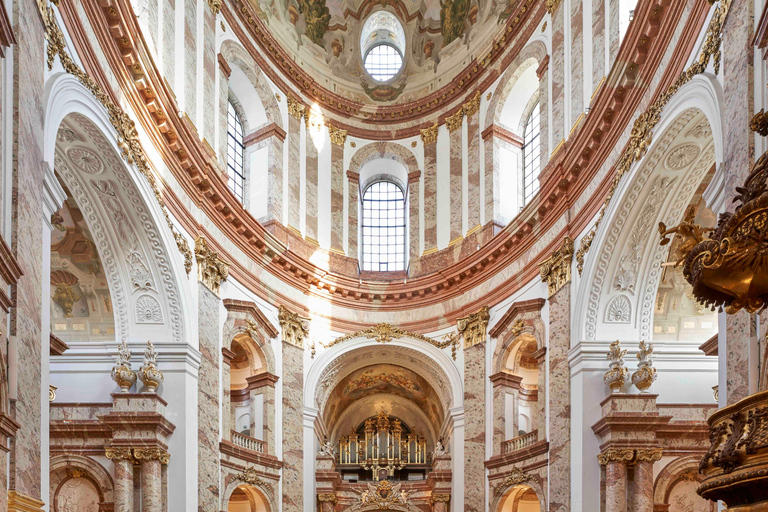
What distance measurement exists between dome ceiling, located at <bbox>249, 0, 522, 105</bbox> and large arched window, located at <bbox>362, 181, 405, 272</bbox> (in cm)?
304

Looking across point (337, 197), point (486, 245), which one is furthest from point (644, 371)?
point (337, 197)

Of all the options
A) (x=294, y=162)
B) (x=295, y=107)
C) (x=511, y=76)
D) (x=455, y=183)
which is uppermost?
(x=511, y=76)

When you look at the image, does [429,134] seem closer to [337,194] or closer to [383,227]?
[383,227]

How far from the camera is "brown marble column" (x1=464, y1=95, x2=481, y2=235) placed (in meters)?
25.7

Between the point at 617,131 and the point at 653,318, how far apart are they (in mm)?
3974

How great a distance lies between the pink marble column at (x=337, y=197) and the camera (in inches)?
1077

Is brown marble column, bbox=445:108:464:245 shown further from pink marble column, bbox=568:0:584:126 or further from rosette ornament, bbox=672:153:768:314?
rosette ornament, bbox=672:153:768:314

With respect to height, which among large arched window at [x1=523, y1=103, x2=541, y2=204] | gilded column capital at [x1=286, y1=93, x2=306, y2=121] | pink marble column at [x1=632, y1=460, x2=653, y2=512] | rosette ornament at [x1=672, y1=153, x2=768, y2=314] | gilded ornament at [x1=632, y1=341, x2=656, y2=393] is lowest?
pink marble column at [x1=632, y1=460, x2=653, y2=512]

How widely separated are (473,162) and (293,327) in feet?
23.2

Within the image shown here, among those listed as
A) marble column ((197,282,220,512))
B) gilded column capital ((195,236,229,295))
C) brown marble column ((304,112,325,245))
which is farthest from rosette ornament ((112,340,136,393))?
brown marble column ((304,112,325,245))

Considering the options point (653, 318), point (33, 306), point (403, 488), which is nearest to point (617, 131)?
point (653, 318)

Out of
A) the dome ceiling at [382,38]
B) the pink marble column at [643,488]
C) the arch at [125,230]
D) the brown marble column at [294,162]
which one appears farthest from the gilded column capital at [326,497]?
the dome ceiling at [382,38]

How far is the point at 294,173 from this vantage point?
26031 millimetres

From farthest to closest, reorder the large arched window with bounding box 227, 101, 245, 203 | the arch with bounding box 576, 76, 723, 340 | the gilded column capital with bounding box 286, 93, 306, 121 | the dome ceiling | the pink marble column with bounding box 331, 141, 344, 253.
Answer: the dome ceiling
the pink marble column with bounding box 331, 141, 344, 253
the gilded column capital with bounding box 286, 93, 306, 121
the large arched window with bounding box 227, 101, 245, 203
the arch with bounding box 576, 76, 723, 340
